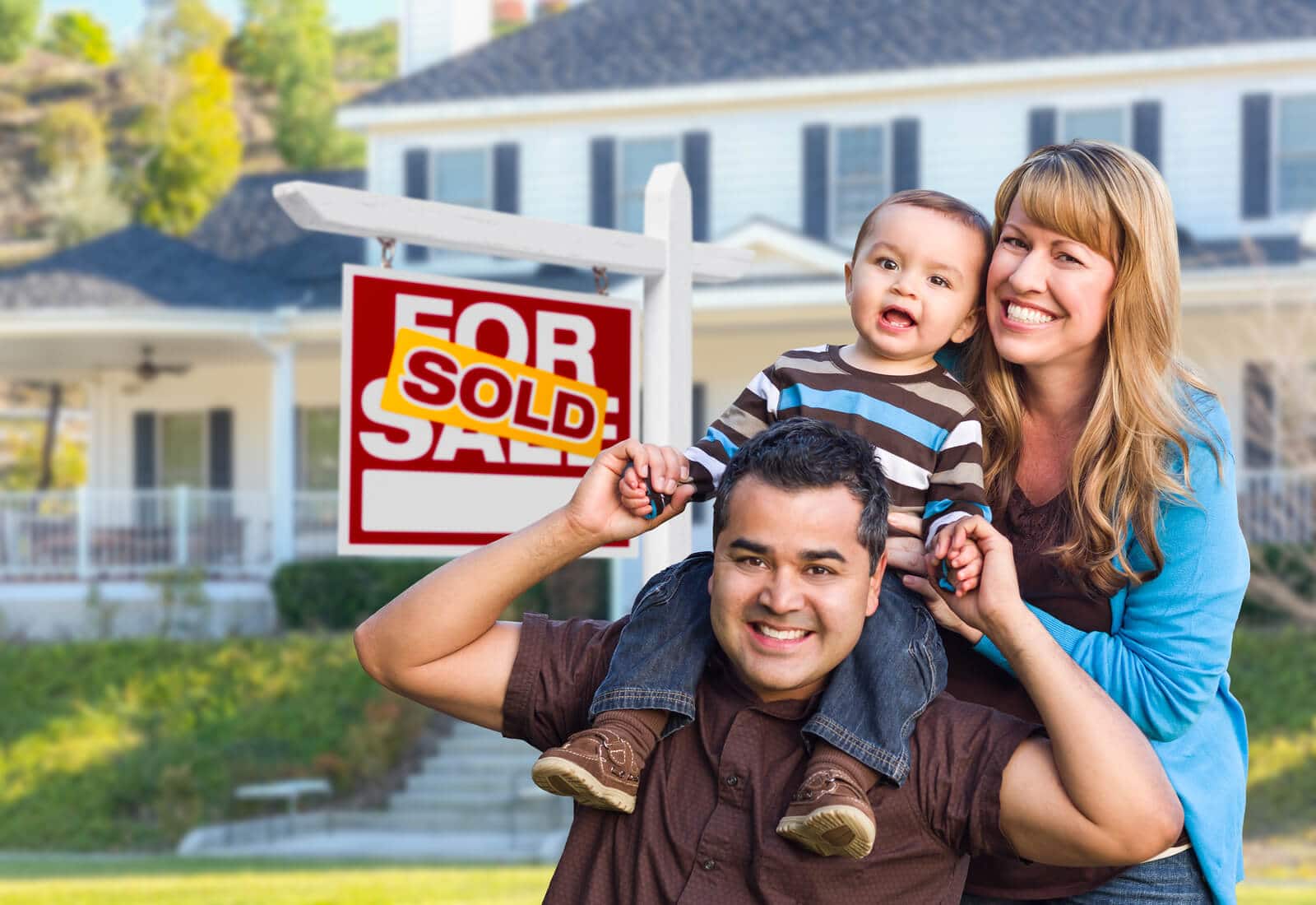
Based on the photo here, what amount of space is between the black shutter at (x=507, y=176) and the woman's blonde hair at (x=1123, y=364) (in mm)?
17618

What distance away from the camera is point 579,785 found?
2652 mm

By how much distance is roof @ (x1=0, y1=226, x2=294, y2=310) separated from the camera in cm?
1958

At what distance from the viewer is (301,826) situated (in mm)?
14344

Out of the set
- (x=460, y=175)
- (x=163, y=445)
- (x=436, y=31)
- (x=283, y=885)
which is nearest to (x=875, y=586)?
(x=283, y=885)

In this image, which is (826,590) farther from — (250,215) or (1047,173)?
(250,215)

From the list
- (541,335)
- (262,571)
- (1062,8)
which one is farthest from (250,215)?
(541,335)

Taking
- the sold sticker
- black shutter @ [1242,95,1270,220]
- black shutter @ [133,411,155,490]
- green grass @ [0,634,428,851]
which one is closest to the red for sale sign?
the sold sticker

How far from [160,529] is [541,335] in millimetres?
15790

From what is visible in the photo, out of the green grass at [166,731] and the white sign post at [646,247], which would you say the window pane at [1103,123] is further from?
the white sign post at [646,247]

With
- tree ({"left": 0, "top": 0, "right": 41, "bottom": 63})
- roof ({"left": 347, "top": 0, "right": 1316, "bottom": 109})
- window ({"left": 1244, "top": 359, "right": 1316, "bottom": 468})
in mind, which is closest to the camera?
window ({"left": 1244, "top": 359, "right": 1316, "bottom": 468})

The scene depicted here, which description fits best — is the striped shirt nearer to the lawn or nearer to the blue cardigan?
the blue cardigan

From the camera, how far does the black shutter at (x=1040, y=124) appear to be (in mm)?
18625

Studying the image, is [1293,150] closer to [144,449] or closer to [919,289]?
[144,449]

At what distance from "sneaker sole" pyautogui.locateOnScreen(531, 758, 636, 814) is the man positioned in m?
0.08
